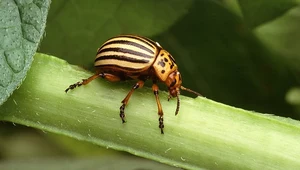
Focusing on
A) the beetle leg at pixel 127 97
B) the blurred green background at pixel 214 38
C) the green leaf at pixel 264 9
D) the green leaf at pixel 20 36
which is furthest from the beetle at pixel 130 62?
the green leaf at pixel 264 9

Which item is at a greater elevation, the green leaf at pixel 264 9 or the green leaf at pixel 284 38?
the green leaf at pixel 264 9

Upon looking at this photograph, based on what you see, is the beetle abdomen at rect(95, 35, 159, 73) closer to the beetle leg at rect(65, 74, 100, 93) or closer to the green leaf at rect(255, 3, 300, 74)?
the beetle leg at rect(65, 74, 100, 93)

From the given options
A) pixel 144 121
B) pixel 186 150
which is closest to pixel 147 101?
pixel 144 121

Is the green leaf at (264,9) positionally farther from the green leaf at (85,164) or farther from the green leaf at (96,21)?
the green leaf at (85,164)

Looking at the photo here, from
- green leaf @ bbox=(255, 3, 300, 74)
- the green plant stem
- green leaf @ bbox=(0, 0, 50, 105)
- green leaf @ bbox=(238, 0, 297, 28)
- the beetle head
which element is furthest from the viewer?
green leaf @ bbox=(255, 3, 300, 74)

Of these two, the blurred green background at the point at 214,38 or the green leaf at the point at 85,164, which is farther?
the green leaf at the point at 85,164

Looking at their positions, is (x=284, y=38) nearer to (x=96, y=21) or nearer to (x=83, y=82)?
(x=96, y=21)

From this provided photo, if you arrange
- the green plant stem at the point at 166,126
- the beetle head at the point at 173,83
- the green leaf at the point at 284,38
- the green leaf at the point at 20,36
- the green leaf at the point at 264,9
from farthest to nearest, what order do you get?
1. the green leaf at the point at 284,38
2. the green leaf at the point at 264,9
3. the beetle head at the point at 173,83
4. the green plant stem at the point at 166,126
5. the green leaf at the point at 20,36

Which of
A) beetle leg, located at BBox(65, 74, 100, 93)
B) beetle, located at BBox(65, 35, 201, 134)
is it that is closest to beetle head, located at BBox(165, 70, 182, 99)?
beetle, located at BBox(65, 35, 201, 134)
